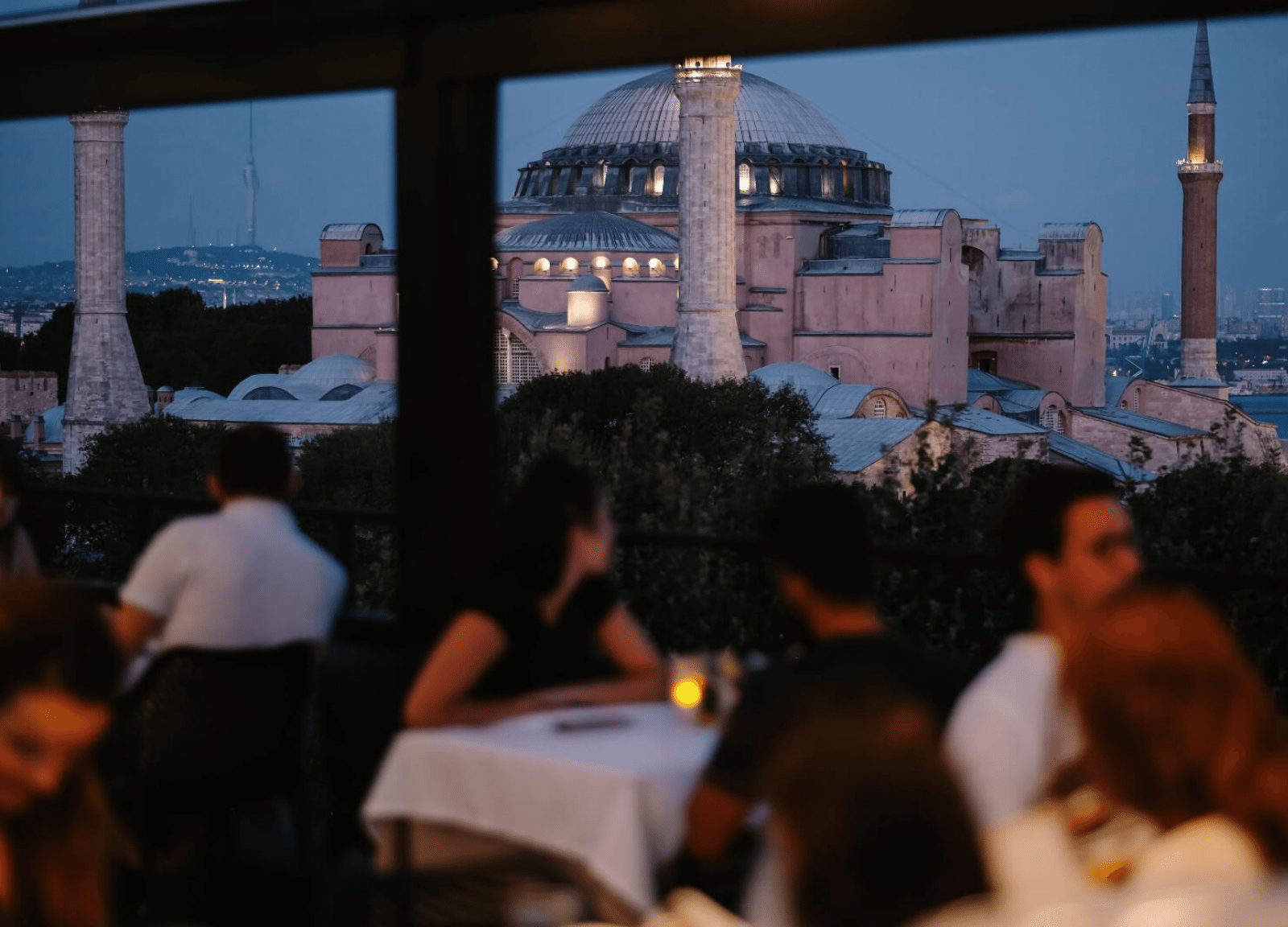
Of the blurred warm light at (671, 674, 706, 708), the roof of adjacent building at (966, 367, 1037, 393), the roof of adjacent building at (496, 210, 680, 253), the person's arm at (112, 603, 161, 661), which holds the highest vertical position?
the roof of adjacent building at (496, 210, 680, 253)

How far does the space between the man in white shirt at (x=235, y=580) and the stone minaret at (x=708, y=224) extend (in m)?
33.0

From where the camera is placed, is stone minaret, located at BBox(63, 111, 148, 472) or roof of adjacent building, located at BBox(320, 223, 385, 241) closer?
stone minaret, located at BBox(63, 111, 148, 472)

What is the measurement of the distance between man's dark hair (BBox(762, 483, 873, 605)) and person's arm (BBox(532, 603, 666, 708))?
1.84ft

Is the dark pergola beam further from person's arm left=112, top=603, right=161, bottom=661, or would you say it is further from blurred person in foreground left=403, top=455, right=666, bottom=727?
person's arm left=112, top=603, right=161, bottom=661

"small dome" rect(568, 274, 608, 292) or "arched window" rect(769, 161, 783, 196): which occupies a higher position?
"arched window" rect(769, 161, 783, 196)

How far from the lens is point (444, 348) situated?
131 inches

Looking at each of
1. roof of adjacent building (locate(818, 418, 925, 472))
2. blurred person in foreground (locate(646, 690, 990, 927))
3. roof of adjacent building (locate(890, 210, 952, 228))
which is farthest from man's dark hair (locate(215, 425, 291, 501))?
roof of adjacent building (locate(890, 210, 952, 228))

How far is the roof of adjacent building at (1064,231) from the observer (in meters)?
56.2

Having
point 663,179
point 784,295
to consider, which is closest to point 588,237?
point 784,295

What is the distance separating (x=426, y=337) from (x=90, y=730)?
1.84 m

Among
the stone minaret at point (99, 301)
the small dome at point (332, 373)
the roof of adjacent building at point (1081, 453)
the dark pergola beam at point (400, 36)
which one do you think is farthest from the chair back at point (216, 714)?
the small dome at point (332, 373)

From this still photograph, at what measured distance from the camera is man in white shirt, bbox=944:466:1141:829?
1.99 meters

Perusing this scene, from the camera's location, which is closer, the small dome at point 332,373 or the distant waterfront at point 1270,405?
the small dome at point 332,373

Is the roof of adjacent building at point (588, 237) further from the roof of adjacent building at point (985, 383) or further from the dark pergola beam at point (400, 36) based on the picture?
the dark pergola beam at point (400, 36)
